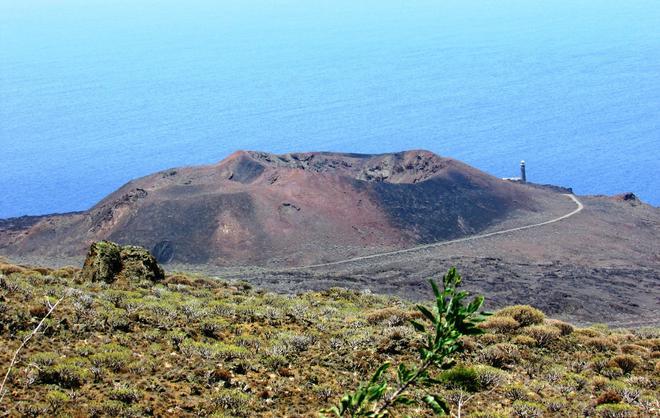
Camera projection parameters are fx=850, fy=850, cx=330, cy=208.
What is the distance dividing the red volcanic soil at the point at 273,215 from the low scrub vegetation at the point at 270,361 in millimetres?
31216

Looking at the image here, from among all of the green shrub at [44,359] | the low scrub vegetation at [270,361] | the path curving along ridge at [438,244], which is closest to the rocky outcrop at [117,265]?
the low scrub vegetation at [270,361]

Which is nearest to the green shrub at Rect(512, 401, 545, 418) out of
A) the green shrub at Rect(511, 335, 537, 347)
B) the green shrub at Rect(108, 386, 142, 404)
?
the green shrub at Rect(511, 335, 537, 347)

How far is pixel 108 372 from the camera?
10.6 metres

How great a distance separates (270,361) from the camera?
1156cm

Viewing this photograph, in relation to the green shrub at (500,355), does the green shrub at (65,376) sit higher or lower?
higher

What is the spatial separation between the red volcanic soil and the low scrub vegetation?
102 ft

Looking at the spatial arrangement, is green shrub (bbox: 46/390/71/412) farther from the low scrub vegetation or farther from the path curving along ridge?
the path curving along ridge

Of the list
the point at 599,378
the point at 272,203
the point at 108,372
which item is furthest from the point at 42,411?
the point at 272,203

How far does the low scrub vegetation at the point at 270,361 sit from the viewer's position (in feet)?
32.6

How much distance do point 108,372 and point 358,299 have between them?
10.5m

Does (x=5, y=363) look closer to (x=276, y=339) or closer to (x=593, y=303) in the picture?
(x=276, y=339)

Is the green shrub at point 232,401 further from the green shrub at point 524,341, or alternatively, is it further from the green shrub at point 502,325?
the green shrub at point 502,325

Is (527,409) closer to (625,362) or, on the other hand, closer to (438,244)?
(625,362)

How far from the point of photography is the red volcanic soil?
48.0 meters
